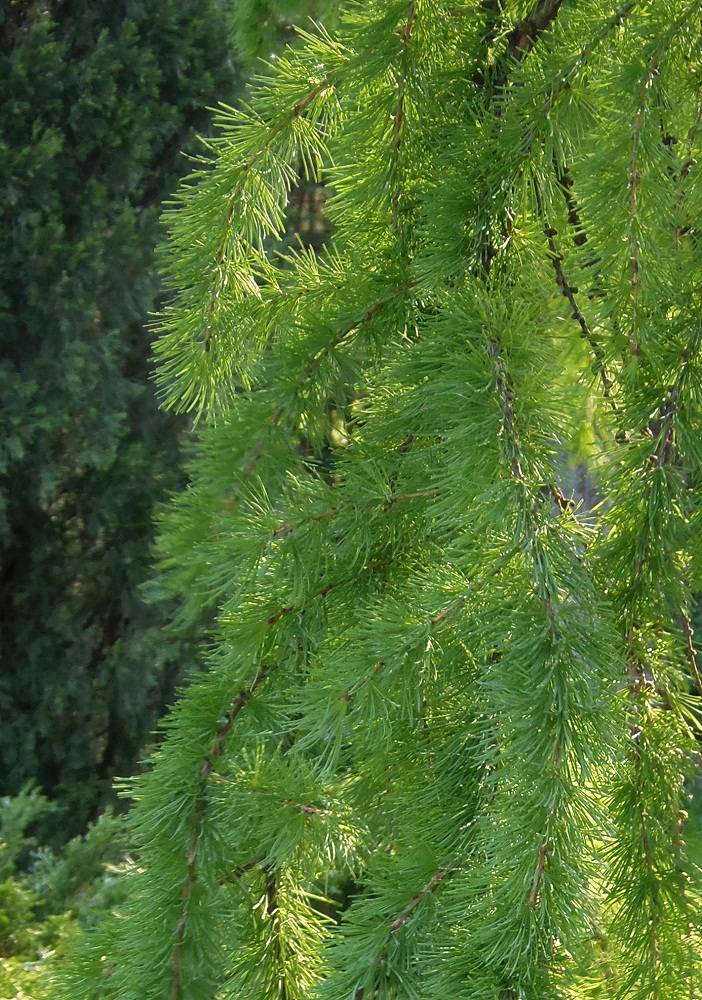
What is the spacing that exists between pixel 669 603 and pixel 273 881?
0.31 m

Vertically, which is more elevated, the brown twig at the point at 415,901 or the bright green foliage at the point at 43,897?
the brown twig at the point at 415,901

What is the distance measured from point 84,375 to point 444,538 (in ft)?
7.33

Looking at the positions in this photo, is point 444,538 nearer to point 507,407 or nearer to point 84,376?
point 507,407

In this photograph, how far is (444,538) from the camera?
0.54m

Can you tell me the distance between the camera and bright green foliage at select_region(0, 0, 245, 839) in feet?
8.43

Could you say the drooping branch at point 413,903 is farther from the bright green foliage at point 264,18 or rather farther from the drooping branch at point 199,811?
the bright green foliage at point 264,18

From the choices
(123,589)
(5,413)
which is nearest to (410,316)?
(5,413)

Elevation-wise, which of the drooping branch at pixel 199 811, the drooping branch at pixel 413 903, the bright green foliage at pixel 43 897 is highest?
the drooping branch at pixel 413 903

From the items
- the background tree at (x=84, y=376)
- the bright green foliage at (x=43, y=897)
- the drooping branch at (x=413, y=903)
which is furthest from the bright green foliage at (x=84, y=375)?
the drooping branch at (x=413, y=903)

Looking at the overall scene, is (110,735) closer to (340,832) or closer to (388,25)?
(340,832)

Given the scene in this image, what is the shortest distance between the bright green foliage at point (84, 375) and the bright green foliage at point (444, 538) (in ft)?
6.64

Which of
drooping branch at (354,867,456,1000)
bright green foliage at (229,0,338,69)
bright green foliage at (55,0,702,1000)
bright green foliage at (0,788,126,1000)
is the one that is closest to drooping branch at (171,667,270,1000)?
bright green foliage at (55,0,702,1000)

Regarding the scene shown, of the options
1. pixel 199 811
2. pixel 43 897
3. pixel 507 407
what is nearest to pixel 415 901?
pixel 199 811

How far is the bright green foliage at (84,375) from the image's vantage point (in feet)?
8.43
